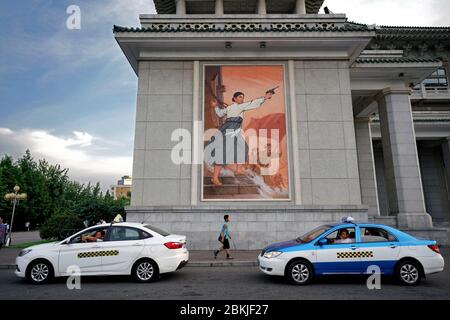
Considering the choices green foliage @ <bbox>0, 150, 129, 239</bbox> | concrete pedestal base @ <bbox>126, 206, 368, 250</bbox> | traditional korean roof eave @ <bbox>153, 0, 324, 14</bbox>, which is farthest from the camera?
green foliage @ <bbox>0, 150, 129, 239</bbox>

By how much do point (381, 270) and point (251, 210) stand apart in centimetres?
662

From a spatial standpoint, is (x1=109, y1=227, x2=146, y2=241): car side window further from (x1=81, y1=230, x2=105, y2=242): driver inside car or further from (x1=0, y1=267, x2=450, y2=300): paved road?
(x1=0, y1=267, x2=450, y2=300): paved road

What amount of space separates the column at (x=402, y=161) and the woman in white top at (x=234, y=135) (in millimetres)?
7579

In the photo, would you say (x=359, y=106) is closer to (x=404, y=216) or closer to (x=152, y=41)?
(x=404, y=216)

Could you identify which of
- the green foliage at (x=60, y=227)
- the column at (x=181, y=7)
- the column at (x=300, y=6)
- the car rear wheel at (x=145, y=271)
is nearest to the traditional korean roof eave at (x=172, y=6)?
the column at (x=181, y=7)

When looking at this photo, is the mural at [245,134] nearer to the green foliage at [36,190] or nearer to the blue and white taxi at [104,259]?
the blue and white taxi at [104,259]

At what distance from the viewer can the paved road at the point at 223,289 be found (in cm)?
602

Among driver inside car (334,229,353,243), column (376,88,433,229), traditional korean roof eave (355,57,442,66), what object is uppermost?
traditional korean roof eave (355,57,442,66)

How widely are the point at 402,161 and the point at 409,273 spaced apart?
32.7 feet

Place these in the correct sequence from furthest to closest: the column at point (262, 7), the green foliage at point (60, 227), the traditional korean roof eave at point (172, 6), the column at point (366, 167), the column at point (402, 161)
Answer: the traditional korean roof eave at point (172, 6) → the column at point (366, 167) → the column at point (262, 7) → the green foliage at point (60, 227) → the column at point (402, 161)

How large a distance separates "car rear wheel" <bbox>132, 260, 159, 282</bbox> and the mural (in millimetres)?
5906

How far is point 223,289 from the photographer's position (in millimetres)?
6566

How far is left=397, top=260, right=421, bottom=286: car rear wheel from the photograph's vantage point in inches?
272

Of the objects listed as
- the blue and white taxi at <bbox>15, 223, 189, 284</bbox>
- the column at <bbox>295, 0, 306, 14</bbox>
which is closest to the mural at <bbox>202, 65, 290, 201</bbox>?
the blue and white taxi at <bbox>15, 223, 189, 284</bbox>
